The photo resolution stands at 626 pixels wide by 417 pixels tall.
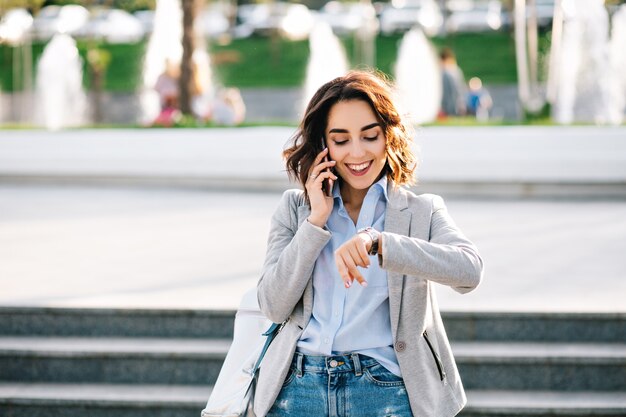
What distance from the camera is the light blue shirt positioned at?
272 cm

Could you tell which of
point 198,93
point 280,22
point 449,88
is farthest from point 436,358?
point 280,22

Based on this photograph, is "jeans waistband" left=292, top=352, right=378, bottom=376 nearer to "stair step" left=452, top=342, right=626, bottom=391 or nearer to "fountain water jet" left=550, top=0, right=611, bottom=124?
"stair step" left=452, top=342, right=626, bottom=391

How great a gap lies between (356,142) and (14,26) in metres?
33.1

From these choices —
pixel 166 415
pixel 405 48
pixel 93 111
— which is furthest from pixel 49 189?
pixel 405 48

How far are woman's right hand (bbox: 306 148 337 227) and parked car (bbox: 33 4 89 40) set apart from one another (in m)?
32.9

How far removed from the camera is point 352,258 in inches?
98.8

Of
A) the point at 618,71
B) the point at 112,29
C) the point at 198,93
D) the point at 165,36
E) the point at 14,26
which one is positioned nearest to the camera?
the point at 198,93

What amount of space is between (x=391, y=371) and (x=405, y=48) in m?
27.1

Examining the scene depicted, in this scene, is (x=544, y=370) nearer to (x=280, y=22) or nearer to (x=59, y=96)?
(x=59, y=96)

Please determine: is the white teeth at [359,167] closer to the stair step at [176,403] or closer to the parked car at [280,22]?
the stair step at [176,403]

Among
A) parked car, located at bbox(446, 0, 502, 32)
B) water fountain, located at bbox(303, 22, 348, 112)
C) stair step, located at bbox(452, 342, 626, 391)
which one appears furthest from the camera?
parked car, located at bbox(446, 0, 502, 32)

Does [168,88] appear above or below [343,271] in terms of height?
above

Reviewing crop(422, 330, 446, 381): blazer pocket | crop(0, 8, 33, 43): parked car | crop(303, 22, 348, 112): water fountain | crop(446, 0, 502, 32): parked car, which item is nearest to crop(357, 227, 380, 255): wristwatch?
crop(422, 330, 446, 381): blazer pocket

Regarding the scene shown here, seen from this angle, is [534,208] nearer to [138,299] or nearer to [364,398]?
[138,299]
